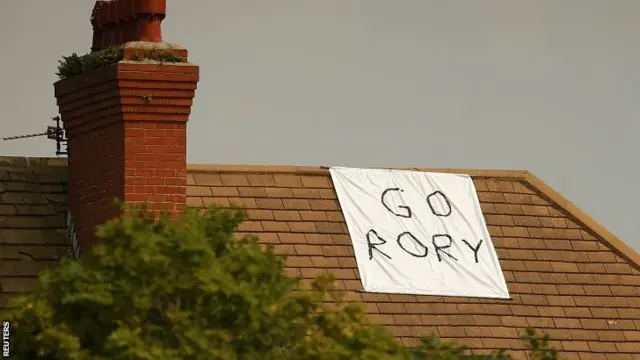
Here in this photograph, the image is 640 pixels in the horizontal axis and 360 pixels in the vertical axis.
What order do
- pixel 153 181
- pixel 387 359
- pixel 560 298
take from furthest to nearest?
pixel 560 298
pixel 153 181
pixel 387 359

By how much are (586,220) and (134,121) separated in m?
6.75

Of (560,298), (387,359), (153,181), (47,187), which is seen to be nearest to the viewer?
(387,359)

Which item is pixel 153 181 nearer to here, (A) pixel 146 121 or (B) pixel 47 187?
(A) pixel 146 121

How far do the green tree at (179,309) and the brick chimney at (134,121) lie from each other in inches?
179

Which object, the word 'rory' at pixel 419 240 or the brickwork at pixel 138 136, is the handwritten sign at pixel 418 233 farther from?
the brickwork at pixel 138 136

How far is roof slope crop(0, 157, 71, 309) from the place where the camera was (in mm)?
18719

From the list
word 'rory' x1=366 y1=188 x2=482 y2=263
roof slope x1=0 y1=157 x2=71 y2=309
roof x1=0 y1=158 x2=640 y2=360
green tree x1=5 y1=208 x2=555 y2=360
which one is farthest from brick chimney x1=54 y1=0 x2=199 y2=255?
green tree x1=5 y1=208 x2=555 y2=360

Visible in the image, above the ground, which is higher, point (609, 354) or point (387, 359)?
point (609, 354)

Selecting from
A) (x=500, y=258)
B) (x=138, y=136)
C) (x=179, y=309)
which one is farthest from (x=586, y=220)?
(x=179, y=309)

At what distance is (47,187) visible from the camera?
19969mm

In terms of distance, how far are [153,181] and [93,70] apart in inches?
60.8

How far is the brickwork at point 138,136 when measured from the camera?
1820 centimetres

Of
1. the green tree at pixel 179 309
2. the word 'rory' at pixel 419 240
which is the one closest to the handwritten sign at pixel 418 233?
the word 'rory' at pixel 419 240

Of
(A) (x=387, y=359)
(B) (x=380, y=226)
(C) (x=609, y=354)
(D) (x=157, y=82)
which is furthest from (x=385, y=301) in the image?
(A) (x=387, y=359)
